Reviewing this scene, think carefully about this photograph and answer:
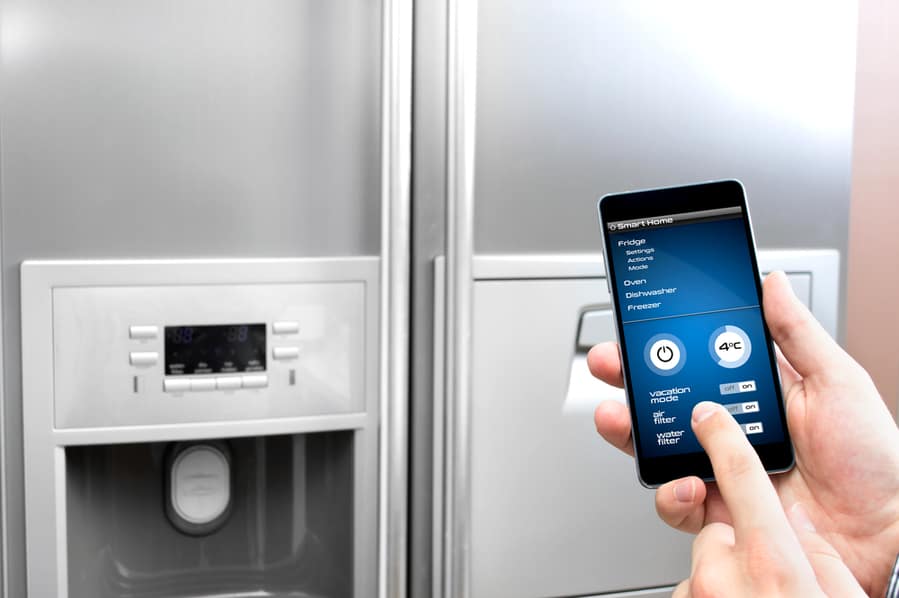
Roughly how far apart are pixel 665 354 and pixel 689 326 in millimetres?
26

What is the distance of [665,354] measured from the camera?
62 cm

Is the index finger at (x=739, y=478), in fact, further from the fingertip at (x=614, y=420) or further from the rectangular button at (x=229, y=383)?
the rectangular button at (x=229, y=383)

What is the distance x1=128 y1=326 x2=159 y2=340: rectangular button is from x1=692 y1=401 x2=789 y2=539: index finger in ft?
1.61

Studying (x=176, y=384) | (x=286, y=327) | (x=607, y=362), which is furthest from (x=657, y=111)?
(x=176, y=384)

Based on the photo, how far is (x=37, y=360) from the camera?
0.76 meters

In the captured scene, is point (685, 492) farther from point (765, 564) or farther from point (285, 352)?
point (285, 352)

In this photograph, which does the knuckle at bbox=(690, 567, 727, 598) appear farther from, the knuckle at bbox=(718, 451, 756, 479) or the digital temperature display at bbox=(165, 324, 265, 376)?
the digital temperature display at bbox=(165, 324, 265, 376)

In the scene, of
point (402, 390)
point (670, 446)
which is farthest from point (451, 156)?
point (670, 446)

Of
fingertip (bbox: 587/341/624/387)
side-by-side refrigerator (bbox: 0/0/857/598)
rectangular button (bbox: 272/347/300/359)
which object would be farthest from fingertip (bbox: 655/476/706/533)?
rectangular button (bbox: 272/347/300/359)

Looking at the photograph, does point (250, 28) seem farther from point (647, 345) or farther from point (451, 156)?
point (647, 345)

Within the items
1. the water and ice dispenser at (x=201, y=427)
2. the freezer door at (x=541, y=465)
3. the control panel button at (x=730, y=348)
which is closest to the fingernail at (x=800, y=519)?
the control panel button at (x=730, y=348)

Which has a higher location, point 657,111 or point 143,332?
point 657,111

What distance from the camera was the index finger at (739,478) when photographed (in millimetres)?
453

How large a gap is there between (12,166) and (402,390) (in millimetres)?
381
